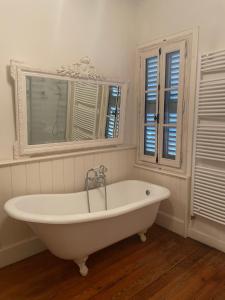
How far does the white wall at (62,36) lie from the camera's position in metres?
1.98

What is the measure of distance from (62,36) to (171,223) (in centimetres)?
231

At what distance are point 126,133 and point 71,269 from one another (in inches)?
66.5


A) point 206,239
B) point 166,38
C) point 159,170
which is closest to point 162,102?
point 166,38

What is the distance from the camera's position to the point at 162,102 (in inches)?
106

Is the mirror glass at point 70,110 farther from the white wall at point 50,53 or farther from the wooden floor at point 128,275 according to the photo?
the wooden floor at point 128,275

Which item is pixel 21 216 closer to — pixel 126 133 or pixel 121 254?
pixel 121 254

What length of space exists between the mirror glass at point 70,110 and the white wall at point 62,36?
6.6 inches

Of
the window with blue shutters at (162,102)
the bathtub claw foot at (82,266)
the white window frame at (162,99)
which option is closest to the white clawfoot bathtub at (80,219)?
the bathtub claw foot at (82,266)

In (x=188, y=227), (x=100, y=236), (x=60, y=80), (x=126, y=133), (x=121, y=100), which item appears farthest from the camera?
(x=126, y=133)

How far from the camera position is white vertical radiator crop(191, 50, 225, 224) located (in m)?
2.14

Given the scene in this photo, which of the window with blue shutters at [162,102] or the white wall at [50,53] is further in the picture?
the window with blue shutters at [162,102]

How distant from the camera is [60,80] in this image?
2.28 metres

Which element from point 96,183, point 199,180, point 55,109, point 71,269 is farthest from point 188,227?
point 55,109

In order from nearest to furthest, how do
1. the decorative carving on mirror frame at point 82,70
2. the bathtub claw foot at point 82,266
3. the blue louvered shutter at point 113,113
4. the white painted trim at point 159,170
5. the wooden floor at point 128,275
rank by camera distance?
the wooden floor at point 128,275 < the bathtub claw foot at point 82,266 < the decorative carving on mirror frame at point 82,70 < the white painted trim at point 159,170 < the blue louvered shutter at point 113,113
